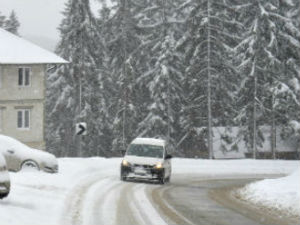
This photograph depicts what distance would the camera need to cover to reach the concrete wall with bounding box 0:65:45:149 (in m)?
47.4

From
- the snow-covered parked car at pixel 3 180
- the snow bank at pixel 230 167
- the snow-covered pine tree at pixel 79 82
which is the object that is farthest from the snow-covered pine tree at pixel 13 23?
the snow-covered parked car at pixel 3 180

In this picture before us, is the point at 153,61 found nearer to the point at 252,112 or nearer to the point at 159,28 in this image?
the point at 159,28

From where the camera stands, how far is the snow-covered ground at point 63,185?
13750 mm

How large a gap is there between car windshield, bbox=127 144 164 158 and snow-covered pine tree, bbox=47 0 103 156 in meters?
27.2

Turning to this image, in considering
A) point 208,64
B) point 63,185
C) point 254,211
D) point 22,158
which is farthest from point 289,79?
point 254,211

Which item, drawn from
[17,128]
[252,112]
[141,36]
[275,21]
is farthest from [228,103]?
[17,128]

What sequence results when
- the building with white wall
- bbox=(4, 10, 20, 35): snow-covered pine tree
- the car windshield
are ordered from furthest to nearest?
bbox=(4, 10, 20, 35): snow-covered pine tree → the building with white wall → the car windshield

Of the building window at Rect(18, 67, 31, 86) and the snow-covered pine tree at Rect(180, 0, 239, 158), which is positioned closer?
the building window at Rect(18, 67, 31, 86)

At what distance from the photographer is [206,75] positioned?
51875 millimetres

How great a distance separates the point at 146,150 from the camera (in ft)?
92.5

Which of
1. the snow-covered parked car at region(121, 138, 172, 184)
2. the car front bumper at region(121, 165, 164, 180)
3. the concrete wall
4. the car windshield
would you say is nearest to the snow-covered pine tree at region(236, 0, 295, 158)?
the concrete wall

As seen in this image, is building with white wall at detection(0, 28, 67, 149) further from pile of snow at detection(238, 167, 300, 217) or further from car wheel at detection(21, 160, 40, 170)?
pile of snow at detection(238, 167, 300, 217)

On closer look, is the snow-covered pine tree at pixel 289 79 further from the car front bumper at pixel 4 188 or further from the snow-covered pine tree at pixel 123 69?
the car front bumper at pixel 4 188

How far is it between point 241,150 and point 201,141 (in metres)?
8.86
